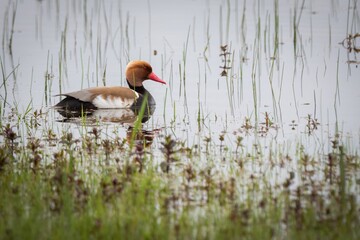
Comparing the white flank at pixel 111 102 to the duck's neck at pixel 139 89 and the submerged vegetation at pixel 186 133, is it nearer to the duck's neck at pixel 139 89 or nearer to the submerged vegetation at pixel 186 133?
the submerged vegetation at pixel 186 133

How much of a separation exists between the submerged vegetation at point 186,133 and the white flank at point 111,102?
11 centimetres

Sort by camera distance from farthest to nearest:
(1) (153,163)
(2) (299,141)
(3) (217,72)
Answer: (3) (217,72) → (2) (299,141) → (1) (153,163)

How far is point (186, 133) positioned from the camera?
7.73 m

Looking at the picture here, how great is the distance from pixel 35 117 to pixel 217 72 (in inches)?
128

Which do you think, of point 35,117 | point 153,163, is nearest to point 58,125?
point 35,117

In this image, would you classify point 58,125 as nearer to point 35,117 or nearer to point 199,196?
point 35,117

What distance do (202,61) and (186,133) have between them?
143 inches

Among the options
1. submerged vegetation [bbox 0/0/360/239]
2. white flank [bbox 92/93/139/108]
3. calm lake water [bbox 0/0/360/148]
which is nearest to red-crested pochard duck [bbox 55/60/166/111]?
white flank [bbox 92/93/139/108]

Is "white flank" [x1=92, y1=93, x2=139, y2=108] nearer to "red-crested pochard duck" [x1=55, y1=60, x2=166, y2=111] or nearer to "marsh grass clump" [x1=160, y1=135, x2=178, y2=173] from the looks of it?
"red-crested pochard duck" [x1=55, y1=60, x2=166, y2=111]

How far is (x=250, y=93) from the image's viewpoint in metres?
9.54

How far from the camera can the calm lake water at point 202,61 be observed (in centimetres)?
838

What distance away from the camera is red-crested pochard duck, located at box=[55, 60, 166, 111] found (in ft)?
30.2

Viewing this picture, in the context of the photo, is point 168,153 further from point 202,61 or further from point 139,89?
point 202,61

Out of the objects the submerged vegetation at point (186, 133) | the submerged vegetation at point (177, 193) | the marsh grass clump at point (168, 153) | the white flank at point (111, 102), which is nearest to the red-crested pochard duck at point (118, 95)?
the white flank at point (111, 102)
